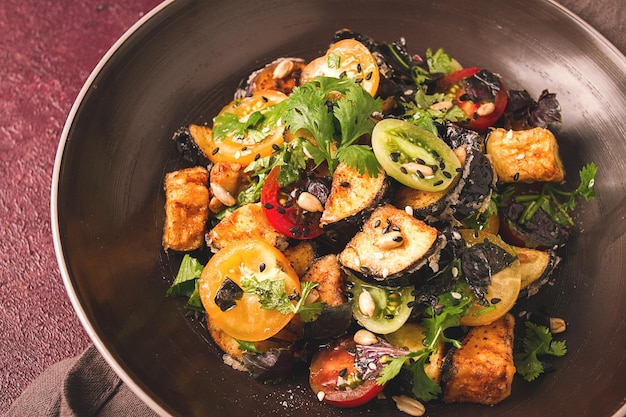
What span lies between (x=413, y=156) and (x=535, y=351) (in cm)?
121

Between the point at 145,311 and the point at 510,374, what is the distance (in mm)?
1863

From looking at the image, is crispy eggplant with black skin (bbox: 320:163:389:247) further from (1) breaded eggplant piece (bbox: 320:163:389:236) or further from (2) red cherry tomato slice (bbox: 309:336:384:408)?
(2) red cherry tomato slice (bbox: 309:336:384:408)

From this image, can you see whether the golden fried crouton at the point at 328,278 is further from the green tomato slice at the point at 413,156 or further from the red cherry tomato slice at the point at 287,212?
the green tomato slice at the point at 413,156

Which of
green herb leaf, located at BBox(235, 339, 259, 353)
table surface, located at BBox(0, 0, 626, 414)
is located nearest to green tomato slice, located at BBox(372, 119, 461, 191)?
green herb leaf, located at BBox(235, 339, 259, 353)

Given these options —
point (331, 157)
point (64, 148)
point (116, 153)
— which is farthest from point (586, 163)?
point (64, 148)

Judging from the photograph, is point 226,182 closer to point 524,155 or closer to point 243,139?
point 243,139

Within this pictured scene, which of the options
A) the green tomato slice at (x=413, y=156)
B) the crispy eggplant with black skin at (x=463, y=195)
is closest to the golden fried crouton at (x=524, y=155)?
the crispy eggplant with black skin at (x=463, y=195)

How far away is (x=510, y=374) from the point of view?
3072 mm

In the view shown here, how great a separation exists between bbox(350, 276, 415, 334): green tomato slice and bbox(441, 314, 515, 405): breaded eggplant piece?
0.32 meters

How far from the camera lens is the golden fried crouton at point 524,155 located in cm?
352

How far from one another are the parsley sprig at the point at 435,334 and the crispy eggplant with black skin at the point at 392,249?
184 mm

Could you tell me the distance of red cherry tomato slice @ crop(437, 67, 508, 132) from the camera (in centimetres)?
366

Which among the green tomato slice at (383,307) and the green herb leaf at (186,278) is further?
the green herb leaf at (186,278)

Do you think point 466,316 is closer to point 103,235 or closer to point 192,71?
point 103,235
